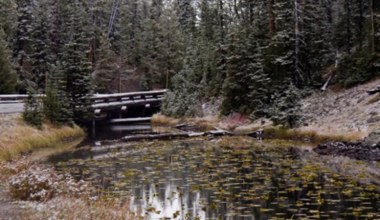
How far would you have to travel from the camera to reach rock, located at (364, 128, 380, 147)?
23.6m

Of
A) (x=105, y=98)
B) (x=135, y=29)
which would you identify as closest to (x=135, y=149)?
(x=105, y=98)

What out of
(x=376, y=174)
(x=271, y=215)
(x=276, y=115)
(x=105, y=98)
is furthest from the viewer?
(x=105, y=98)

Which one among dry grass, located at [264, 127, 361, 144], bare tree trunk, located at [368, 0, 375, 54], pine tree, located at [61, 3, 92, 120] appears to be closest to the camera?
dry grass, located at [264, 127, 361, 144]

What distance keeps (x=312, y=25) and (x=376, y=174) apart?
22642mm

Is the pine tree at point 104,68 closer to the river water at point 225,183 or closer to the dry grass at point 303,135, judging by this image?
the dry grass at point 303,135

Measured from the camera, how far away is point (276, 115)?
33125 mm

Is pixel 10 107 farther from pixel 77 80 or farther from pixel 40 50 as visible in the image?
pixel 40 50

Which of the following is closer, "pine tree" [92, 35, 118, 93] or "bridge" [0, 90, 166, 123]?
"bridge" [0, 90, 166, 123]

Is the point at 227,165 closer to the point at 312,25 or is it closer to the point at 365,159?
the point at 365,159

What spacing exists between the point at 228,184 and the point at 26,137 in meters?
16.5

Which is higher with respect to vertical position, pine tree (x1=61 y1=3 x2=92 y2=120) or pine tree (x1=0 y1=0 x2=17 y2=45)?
pine tree (x1=0 y1=0 x2=17 y2=45)

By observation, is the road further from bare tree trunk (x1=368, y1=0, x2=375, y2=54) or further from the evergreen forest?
bare tree trunk (x1=368, y1=0, x2=375, y2=54)

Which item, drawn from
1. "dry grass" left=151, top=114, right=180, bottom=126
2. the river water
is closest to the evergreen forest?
"dry grass" left=151, top=114, right=180, bottom=126

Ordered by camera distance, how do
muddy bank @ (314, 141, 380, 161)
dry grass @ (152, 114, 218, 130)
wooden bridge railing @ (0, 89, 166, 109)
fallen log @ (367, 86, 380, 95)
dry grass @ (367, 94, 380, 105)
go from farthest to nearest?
wooden bridge railing @ (0, 89, 166, 109)
dry grass @ (152, 114, 218, 130)
fallen log @ (367, 86, 380, 95)
dry grass @ (367, 94, 380, 105)
muddy bank @ (314, 141, 380, 161)
